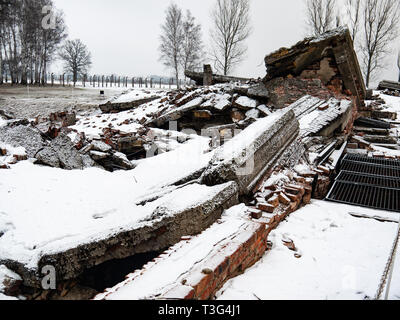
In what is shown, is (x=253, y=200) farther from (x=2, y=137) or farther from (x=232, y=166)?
(x=2, y=137)

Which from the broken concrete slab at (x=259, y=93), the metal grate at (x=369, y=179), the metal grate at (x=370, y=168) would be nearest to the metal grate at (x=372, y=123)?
the broken concrete slab at (x=259, y=93)

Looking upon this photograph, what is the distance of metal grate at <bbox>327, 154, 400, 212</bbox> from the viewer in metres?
3.41

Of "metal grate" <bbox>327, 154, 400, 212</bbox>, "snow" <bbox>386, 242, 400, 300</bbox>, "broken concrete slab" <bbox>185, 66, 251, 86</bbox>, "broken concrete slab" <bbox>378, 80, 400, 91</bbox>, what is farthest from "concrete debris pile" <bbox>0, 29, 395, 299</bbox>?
"broken concrete slab" <bbox>378, 80, 400, 91</bbox>

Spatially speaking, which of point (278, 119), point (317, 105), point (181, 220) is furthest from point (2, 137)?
point (317, 105)

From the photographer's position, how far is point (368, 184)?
12.6 feet

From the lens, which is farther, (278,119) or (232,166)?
(278,119)

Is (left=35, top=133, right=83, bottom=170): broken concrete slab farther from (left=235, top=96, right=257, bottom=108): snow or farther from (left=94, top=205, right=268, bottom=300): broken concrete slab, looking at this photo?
(left=235, top=96, right=257, bottom=108): snow

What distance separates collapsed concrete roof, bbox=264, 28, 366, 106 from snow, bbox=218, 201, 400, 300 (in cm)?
552

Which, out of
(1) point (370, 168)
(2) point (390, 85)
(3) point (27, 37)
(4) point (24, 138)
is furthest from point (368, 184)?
(3) point (27, 37)

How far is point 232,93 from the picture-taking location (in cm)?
883

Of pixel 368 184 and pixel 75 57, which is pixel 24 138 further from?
pixel 75 57

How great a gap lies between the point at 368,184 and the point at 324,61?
500cm

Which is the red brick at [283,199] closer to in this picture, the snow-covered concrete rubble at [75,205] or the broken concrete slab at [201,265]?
the snow-covered concrete rubble at [75,205]
